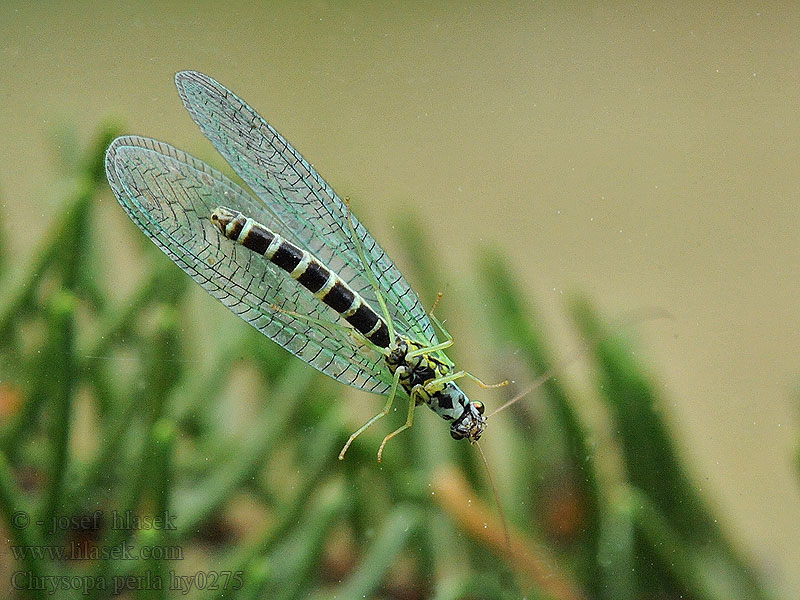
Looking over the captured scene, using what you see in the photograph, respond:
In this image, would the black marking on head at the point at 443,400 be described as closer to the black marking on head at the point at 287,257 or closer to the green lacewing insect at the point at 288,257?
the green lacewing insect at the point at 288,257

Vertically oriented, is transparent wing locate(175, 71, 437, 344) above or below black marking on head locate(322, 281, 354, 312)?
above

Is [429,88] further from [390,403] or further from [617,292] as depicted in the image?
[617,292]

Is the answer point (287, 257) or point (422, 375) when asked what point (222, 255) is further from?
point (422, 375)

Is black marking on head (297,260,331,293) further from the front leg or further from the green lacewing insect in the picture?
the front leg

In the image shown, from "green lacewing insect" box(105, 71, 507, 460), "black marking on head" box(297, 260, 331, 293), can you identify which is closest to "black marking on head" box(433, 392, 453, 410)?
"green lacewing insect" box(105, 71, 507, 460)

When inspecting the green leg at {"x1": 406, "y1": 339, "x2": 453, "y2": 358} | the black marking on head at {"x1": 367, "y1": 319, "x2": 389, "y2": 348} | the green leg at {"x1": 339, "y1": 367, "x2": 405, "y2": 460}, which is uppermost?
the green leg at {"x1": 406, "y1": 339, "x2": 453, "y2": 358}

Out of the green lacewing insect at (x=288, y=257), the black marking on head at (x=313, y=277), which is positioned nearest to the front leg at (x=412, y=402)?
the green lacewing insect at (x=288, y=257)

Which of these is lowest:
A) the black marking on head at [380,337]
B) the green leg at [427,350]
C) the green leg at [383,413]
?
the green leg at [383,413]
